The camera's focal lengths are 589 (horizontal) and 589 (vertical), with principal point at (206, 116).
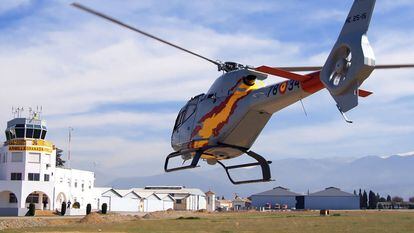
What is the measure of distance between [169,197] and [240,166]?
388ft

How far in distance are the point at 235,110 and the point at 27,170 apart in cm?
7292

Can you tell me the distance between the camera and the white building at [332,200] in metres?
166

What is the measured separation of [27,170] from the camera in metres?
89.8

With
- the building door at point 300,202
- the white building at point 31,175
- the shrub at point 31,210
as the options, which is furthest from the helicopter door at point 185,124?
the building door at point 300,202

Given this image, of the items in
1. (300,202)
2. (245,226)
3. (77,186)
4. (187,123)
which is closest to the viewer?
(187,123)

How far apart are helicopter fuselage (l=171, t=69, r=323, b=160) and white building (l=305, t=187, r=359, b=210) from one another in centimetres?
14729

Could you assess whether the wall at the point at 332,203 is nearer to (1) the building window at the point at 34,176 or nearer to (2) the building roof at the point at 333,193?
(2) the building roof at the point at 333,193

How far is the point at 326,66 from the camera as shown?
18844mm

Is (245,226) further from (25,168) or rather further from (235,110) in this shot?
(235,110)

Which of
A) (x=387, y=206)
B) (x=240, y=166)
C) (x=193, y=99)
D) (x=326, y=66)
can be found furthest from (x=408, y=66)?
(x=387, y=206)

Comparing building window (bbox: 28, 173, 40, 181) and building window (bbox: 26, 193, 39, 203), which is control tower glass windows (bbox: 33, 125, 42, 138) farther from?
building window (bbox: 26, 193, 39, 203)

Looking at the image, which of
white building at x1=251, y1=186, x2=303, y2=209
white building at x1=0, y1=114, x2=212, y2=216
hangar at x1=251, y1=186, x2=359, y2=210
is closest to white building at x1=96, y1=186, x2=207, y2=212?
white building at x1=0, y1=114, x2=212, y2=216

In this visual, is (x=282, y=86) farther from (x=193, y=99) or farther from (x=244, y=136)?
(x=193, y=99)

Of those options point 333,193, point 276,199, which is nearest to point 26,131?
point 276,199
